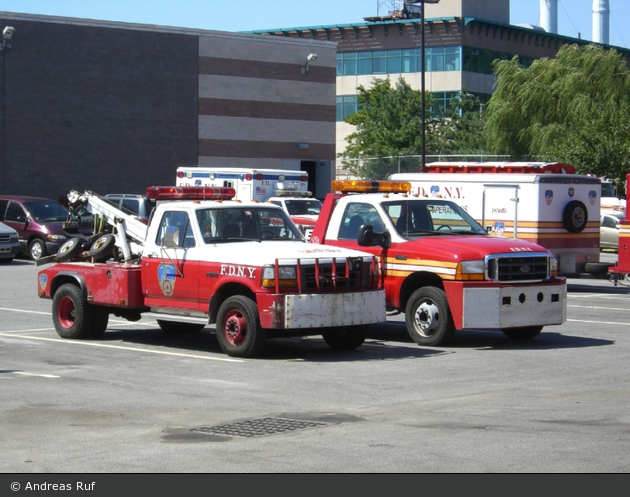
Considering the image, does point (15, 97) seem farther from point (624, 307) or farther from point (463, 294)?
point (463, 294)

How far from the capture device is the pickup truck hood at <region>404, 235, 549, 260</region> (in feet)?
46.4

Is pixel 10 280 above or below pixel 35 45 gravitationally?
below

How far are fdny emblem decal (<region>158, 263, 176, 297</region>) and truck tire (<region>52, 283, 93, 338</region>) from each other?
1436mm

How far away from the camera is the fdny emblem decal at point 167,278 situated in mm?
14000

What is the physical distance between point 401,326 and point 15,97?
31401 millimetres

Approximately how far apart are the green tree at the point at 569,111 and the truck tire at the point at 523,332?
28122 mm

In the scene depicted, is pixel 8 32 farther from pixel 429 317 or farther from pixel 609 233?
pixel 429 317

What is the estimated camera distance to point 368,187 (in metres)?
16.1

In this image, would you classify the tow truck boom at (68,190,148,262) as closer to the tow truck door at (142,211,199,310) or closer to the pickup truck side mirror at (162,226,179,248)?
the tow truck door at (142,211,199,310)

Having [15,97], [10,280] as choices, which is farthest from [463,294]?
[15,97]

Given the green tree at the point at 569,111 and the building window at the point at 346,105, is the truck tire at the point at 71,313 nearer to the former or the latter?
the green tree at the point at 569,111

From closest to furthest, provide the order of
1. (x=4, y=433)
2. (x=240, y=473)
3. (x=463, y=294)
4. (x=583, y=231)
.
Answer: (x=240, y=473) → (x=4, y=433) → (x=463, y=294) → (x=583, y=231)

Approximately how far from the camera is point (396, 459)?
7668 mm

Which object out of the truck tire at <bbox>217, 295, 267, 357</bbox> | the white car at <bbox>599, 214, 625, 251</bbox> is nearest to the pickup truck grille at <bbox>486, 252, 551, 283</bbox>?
the truck tire at <bbox>217, 295, 267, 357</bbox>
